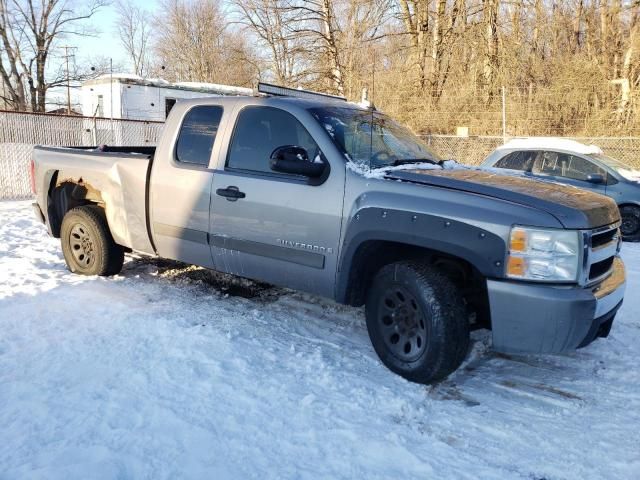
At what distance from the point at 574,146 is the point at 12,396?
31.5 ft

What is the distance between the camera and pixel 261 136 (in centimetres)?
456

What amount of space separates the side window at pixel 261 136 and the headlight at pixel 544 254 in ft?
5.66

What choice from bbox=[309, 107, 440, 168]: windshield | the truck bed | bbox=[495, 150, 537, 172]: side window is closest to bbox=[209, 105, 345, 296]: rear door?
bbox=[309, 107, 440, 168]: windshield

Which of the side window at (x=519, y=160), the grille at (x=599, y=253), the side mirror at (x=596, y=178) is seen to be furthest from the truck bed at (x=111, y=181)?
the side mirror at (x=596, y=178)

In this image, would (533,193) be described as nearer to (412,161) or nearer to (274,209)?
(412,161)

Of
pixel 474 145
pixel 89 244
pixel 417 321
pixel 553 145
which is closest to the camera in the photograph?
pixel 417 321

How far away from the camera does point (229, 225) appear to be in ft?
15.1

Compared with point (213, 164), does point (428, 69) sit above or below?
above

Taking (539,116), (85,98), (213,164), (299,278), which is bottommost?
(299,278)

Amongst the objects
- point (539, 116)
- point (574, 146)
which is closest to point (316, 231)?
point (574, 146)

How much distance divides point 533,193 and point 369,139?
139cm

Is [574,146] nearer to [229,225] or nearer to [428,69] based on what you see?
[229,225]

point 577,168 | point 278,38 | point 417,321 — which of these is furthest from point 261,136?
point 278,38

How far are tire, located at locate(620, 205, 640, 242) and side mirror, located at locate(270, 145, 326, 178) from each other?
7602 millimetres
